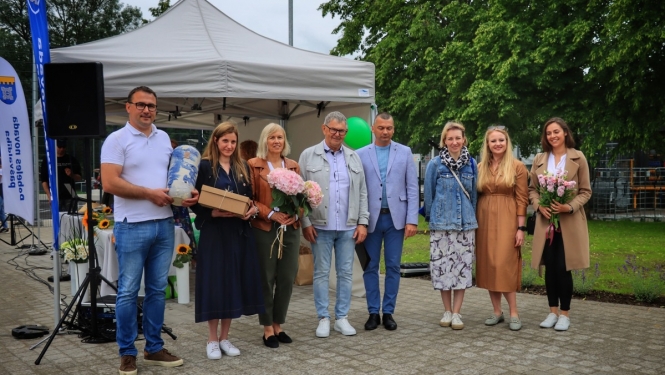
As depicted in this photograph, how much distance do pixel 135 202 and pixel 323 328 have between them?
220cm

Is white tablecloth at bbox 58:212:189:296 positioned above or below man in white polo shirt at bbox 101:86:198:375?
below

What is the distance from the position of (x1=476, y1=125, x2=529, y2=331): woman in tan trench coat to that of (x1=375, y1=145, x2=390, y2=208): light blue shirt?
0.92 metres

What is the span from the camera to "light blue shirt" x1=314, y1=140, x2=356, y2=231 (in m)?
5.81

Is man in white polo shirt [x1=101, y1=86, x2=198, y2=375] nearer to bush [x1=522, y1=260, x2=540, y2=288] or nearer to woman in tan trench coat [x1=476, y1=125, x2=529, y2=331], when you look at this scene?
woman in tan trench coat [x1=476, y1=125, x2=529, y2=331]

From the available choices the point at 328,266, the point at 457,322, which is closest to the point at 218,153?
the point at 328,266

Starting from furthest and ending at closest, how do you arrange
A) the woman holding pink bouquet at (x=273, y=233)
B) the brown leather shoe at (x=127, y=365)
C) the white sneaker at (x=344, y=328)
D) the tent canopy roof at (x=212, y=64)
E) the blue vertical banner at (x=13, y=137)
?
the blue vertical banner at (x=13, y=137), the tent canopy roof at (x=212, y=64), the white sneaker at (x=344, y=328), the woman holding pink bouquet at (x=273, y=233), the brown leather shoe at (x=127, y=365)

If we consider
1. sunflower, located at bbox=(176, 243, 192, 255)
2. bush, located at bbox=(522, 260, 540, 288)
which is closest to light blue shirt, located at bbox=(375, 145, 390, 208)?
sunflower, located at bbox=(176, 243, 192, 255)

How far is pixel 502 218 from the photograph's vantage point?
19.6 feet

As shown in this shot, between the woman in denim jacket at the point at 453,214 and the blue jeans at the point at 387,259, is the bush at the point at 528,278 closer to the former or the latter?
the woman in denim jacket at the point at 453,214

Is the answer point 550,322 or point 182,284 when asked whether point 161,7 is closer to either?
point 182,284

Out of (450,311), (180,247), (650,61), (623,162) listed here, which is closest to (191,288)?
(180,247)

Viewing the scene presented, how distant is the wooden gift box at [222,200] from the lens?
4.77 metres

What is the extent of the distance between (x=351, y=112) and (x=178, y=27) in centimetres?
243

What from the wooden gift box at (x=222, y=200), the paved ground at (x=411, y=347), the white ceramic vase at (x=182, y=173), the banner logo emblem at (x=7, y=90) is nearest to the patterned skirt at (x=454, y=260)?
the paved ground at (x=411, y=347)
